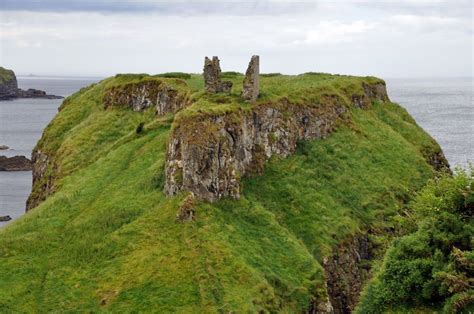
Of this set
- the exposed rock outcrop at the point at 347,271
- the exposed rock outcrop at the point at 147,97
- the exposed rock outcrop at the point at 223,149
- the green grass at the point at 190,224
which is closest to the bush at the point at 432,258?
the green grass at the point at 190,224

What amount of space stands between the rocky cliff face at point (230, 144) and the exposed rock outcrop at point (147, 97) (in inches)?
429

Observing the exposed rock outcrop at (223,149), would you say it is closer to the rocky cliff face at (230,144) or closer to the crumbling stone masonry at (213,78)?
the rocky cliff face at (230,144)

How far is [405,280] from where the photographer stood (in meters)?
40.7

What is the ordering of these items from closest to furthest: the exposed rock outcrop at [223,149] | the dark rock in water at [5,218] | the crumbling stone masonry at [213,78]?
the exposed rock outcrop at [223,149] → the crumbling stone masonry at [213,78] → the dark rock in water at [5,218]

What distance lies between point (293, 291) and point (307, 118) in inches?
1178

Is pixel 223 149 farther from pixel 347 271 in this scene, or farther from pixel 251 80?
pixel 347 271

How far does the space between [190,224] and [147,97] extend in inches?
1411

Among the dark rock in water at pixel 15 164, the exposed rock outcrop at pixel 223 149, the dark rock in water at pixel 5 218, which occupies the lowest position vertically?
the dark rock in water at pixel 5 218

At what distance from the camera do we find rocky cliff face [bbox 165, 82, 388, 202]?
5791 cm

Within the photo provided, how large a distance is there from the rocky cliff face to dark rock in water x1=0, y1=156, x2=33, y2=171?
3378 inches

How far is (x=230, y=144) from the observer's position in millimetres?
62000

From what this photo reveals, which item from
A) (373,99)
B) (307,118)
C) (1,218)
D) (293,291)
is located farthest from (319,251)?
(1,218)

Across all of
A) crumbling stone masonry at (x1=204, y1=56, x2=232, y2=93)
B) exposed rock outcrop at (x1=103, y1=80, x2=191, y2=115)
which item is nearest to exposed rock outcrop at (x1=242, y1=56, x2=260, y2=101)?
crumbling stone masonry at (x1=204, y1=56, x2=232, y2=93)

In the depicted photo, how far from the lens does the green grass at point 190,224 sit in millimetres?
49031
